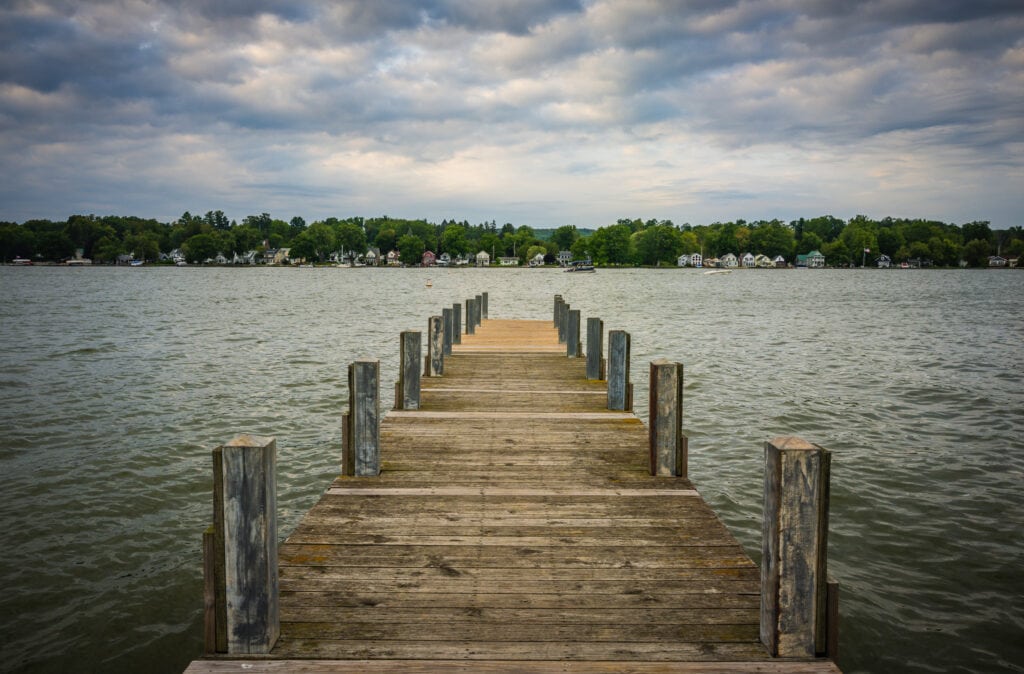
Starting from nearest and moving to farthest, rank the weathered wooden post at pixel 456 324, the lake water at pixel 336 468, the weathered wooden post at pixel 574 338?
the lake water at pixel 336 468, the weathered wooden post at pixel 574 338, the weathered wooden post at pixel 456 324

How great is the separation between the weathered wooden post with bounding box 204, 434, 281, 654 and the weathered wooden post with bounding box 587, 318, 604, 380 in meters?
9.73

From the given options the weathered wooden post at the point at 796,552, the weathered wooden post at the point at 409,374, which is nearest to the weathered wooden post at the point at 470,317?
the weathered wooden post at the point at 409,374

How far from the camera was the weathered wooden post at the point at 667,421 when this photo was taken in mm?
7039

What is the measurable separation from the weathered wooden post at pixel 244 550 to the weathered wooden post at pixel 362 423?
2923 mm

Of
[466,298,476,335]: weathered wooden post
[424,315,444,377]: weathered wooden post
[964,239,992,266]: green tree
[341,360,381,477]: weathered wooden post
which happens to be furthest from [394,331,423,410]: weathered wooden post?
[964,239,992,266]: green tree

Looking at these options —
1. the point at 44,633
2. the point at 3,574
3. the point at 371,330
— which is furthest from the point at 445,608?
the point at 371,330

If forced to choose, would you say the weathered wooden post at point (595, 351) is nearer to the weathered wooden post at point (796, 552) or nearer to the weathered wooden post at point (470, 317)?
the weathered wooden post at point (470, 317)

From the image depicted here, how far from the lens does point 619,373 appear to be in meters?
10.6

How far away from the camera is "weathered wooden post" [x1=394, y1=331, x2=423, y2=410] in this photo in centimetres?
1002

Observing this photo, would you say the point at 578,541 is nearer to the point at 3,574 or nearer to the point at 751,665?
the point at 751,665

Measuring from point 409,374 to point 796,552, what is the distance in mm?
7155

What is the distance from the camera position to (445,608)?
449cm

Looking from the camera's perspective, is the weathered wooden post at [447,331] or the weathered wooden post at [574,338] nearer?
the weathered wooden post at [447,331]

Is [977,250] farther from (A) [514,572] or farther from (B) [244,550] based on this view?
(B) [244,550]
